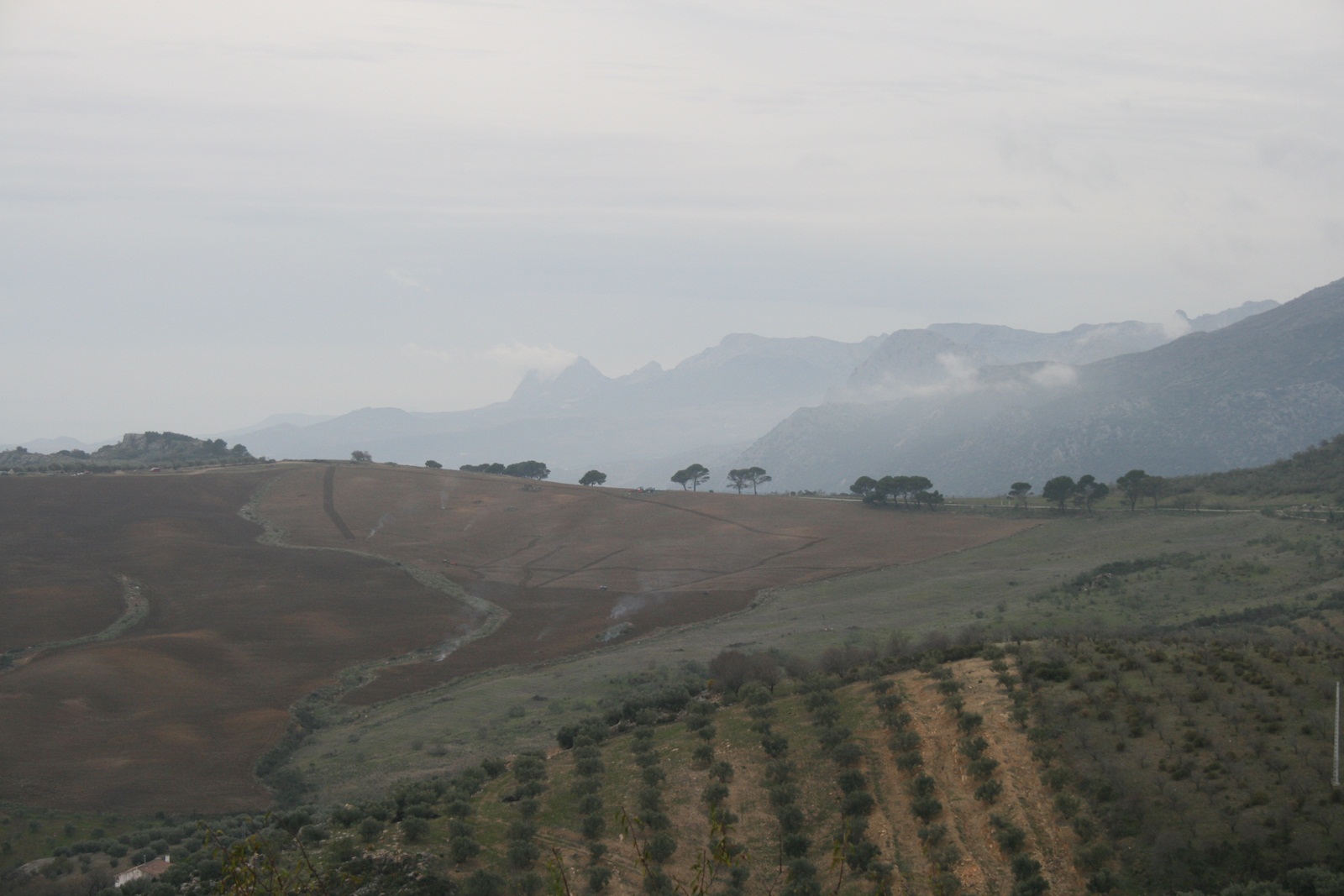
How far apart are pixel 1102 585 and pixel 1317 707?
36016 millimetres

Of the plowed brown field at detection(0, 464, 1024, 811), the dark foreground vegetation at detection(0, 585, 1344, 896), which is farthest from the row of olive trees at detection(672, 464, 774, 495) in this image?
the dark foreground vegetation at detection(0, 585, 1344, 896)

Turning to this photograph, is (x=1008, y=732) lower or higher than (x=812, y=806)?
higher

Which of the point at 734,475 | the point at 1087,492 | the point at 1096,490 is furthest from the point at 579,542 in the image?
the point at 734,475

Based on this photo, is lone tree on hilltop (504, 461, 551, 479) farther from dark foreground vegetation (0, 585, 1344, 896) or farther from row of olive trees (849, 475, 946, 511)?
dark foreground vegetation (0, 585, 1344, 896)

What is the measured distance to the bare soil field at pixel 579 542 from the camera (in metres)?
62.5

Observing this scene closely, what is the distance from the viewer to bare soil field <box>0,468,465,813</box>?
3625 centimetres

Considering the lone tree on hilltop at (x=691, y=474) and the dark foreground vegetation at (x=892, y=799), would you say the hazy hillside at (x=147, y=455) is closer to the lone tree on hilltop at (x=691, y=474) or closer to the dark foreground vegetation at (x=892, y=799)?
the lone tree on hilltop at (x=691, y=474)

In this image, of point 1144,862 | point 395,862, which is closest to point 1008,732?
point 1144,862

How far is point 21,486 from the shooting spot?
90.9m

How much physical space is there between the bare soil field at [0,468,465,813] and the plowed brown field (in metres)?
0.17

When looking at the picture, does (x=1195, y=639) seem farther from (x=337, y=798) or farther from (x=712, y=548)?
(x=712, y=548)

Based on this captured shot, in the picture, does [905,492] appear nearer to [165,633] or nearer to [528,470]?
[528,470]

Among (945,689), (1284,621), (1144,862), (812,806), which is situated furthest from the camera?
(1284,621)

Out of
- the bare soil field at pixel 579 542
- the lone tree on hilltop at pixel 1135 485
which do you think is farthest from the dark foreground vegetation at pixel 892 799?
the lone tree on hilltop at pixel 1135 485
